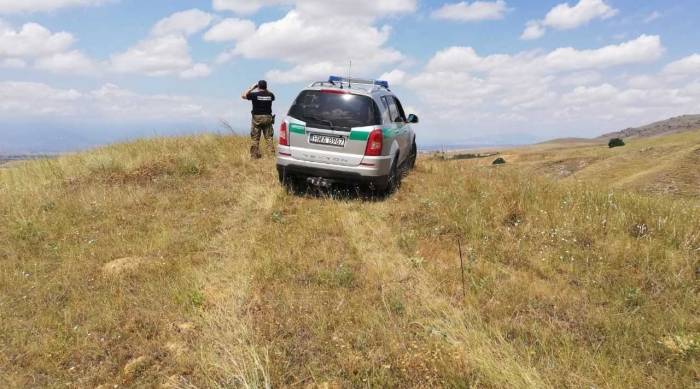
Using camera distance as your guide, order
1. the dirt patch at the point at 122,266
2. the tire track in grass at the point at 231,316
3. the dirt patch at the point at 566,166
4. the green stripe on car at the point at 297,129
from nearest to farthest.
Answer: the tire track in grass at the point at 231,316, the dirt patch at the point at 122,266, the green stripe on car at the point at 297,129, the dirt patch at the point at 566,166

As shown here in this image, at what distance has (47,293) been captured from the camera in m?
4.32

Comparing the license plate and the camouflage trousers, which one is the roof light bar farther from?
the camouflage trousers

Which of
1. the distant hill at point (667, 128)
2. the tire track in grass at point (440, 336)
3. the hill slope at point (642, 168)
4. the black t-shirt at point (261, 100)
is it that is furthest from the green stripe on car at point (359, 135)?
the distant hill at point (667, 128)

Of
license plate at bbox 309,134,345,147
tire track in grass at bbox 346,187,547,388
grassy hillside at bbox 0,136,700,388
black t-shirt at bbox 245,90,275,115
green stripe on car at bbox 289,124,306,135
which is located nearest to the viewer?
tire track in grass at bbox 346,187,547,388

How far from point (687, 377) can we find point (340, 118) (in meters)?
5.90

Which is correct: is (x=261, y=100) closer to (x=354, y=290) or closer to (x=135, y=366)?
(x=354, y=290)

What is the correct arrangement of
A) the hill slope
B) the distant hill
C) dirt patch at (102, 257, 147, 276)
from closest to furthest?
1. dirt patch at (102, 257, 147, 276)
2. the hill slope
3. the distant hill

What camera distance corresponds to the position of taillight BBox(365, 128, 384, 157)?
729 cm

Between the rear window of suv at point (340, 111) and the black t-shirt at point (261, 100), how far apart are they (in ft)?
12.1

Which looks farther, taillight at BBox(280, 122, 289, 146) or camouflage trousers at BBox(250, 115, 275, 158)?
camouflage trousers at BBox(250, 115, 275, 158)

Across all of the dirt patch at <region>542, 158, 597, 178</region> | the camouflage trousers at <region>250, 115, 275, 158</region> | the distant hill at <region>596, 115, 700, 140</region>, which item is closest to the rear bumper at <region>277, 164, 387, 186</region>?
the camouflage trousers at <region>250, 115, 275, 158</region>

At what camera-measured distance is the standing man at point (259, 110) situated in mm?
10836

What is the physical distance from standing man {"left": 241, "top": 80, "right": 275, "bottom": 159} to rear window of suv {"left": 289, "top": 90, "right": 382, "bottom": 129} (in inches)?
146

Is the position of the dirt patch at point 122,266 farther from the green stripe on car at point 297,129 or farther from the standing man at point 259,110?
the standing man at point 259,110
